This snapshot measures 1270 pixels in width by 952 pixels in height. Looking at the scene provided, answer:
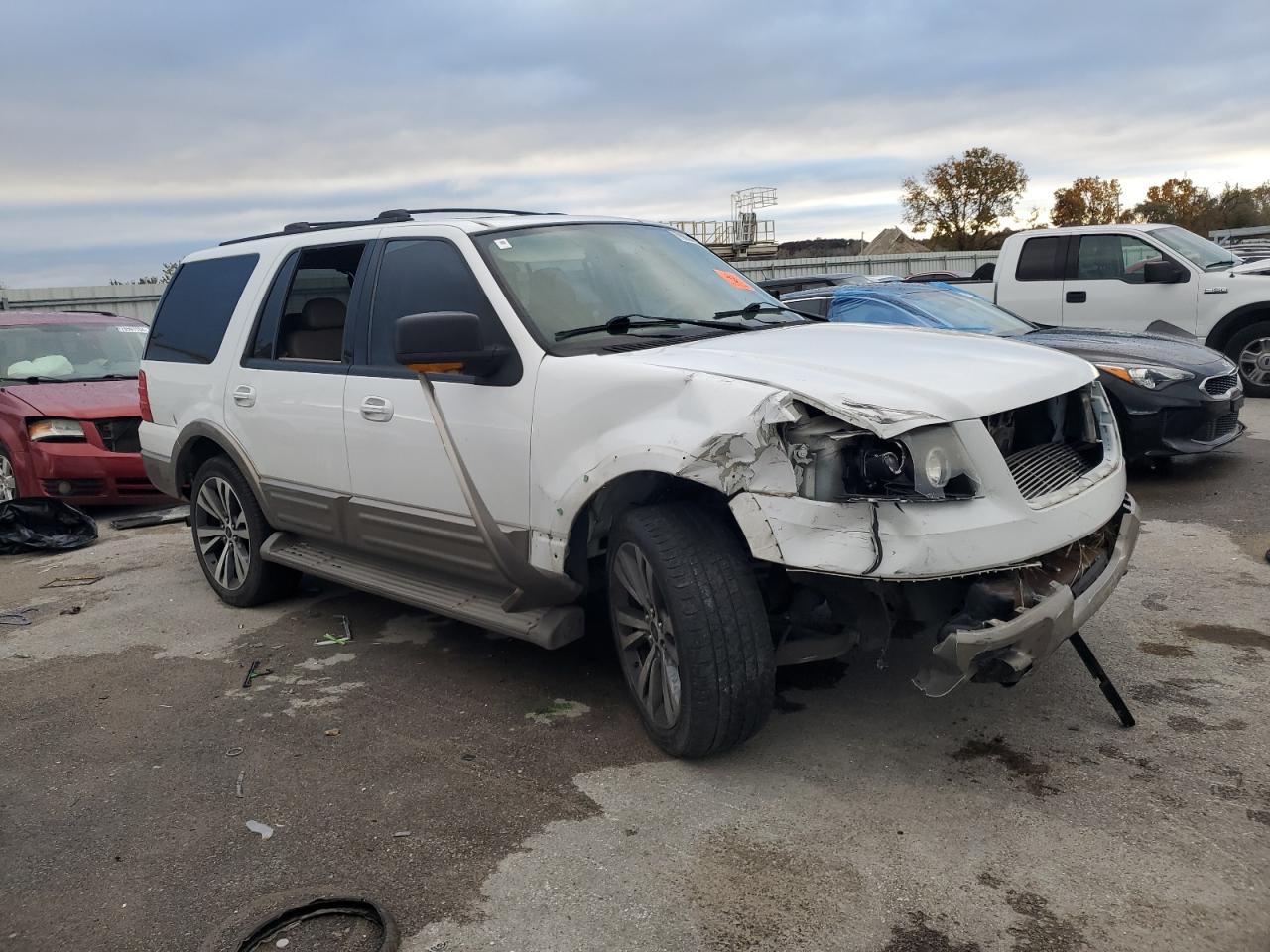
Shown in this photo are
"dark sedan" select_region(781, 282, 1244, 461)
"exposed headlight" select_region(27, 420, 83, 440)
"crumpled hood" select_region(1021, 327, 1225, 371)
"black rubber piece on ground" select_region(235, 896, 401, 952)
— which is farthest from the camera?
"exposed headlight" select_region(27, 420, 83, 440)

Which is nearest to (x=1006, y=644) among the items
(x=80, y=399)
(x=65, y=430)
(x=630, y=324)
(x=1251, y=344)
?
(x=630, y=324)

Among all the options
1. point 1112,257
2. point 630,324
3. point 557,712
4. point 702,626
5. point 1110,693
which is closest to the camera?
point 702,626

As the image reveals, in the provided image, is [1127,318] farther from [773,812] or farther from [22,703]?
[22,703]

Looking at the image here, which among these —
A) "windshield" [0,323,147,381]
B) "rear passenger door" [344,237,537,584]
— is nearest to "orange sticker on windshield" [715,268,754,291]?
"rear passenger door" [344,237,537,584]

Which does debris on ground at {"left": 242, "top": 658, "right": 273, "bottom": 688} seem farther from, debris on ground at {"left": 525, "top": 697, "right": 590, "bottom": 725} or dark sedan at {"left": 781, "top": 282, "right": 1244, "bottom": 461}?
dark sedan at {"left": 781, "top": 282, "right": 1244, "bottom": 461}

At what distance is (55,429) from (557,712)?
625cm

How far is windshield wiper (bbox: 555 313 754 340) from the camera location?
391 centimetres

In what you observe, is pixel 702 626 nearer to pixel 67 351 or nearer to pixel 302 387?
pixel 302 387

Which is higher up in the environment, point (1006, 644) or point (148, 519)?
point (1006, 644)

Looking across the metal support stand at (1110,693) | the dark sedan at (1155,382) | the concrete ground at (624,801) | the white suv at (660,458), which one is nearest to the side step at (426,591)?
the white suv at (660,458)

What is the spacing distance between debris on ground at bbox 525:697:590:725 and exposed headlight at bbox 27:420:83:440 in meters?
6.08

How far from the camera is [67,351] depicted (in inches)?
370

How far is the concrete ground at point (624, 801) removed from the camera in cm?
271

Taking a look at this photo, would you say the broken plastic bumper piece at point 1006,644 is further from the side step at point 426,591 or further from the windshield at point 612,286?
the windshield at point 612,286
